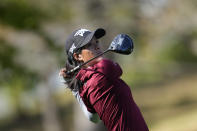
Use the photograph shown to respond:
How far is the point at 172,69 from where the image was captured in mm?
28562

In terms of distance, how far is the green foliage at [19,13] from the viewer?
18609 millimetres

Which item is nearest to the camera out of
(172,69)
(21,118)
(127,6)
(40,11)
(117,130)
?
(117,130)

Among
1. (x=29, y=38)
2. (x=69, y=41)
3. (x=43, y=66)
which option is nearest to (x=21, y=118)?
(x=43, y=66)

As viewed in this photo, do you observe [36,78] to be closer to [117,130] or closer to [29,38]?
[29,38]

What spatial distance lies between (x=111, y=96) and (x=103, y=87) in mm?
102

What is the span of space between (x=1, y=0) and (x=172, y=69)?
40.2ft

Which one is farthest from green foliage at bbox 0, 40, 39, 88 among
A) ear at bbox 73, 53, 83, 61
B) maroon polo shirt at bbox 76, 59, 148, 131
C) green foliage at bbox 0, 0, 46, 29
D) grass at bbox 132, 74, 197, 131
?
maroon polo shirt at bbox 76, 59, 148, 131

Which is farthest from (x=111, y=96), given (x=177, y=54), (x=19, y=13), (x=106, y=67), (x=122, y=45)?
(x=177, y=54)

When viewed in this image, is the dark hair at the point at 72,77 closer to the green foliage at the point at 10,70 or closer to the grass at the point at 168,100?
the green foliage at the point at 10,70

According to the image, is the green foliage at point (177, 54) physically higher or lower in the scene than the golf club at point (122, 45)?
higher

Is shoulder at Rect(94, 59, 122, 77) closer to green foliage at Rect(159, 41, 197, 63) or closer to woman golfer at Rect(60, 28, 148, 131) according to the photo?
woman golfer at Rect(60, 28, 148, 131)

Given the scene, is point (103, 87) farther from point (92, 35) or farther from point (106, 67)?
point (92, 35)

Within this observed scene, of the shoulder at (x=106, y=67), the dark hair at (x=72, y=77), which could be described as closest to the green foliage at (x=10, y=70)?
the dark hair at (x=72, y=77)

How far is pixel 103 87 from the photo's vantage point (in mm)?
4836
